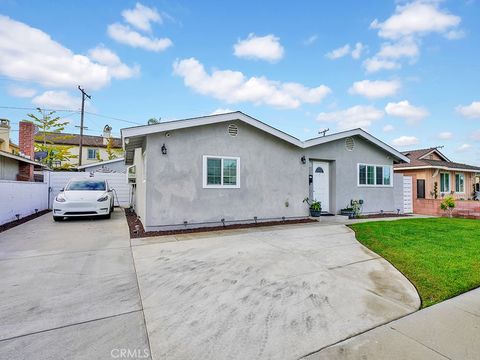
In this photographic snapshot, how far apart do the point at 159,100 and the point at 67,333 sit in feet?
49.8

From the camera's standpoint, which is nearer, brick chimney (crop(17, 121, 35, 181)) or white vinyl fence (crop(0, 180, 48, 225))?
white vinyl fence (crop(0, 180, 48, 225))

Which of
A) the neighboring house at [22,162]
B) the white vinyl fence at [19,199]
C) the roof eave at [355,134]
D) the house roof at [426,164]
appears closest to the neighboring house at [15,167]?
the neighboring house at [22,162]

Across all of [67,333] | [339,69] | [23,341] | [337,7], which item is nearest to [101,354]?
[67,333]

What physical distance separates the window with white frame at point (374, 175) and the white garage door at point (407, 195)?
5.34 feet

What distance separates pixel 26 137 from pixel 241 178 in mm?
14161

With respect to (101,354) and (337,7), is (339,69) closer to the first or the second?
(337,7)

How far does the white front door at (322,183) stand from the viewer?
36.1 feet

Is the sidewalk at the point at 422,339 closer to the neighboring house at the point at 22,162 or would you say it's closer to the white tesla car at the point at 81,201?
the white tesla car at the point at 81,201

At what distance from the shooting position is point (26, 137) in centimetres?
1504

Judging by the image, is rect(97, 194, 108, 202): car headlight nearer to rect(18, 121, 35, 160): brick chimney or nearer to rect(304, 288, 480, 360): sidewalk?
rect(18, 121, 35, 160): brick chimney

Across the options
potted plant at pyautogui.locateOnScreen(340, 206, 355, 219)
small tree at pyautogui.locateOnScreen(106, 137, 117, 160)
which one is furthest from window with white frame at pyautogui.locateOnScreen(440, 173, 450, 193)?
small tree at pyautogui.locateOnScreen(106, 137, 117, 160)

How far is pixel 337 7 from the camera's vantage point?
→ 10.4 m

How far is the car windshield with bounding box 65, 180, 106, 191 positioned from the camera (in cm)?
1028

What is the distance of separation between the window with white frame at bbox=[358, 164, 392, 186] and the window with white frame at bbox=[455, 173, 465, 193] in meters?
11.2
